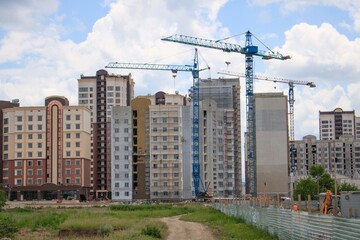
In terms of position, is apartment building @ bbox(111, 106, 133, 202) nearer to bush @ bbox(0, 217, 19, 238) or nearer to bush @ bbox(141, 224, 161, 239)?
bush @ bbox(0, 217, 19, 238)

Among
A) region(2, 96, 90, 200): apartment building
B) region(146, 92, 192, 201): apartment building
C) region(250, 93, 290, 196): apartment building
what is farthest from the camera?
region(250, 93, 290, 196): apartment building

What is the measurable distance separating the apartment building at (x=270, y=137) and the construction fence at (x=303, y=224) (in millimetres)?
116210

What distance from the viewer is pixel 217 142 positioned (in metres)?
144

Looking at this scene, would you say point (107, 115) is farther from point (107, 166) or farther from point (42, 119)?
point (42, 119)

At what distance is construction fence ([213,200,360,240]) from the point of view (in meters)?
18.0

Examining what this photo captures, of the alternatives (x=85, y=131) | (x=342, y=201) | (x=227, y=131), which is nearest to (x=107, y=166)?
(x=85, y=131)

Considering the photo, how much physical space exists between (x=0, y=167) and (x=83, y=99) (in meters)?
36.6

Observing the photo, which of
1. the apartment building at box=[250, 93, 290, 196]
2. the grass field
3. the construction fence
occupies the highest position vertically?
the apartment building at box=[250, 93, 290, 196]

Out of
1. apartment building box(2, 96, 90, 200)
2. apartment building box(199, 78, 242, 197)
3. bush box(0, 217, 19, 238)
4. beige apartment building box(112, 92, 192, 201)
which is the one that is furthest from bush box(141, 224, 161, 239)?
apartment building box(199, 78, 242, 197)

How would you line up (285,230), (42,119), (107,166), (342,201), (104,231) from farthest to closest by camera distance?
(107,166) < (42,119) < (104,231) < (342,201) < (285,230)

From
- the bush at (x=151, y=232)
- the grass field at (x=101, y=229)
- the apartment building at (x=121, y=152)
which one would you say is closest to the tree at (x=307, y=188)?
the apartment building at (x=121, y=152)

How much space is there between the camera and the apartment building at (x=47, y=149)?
5162 inches

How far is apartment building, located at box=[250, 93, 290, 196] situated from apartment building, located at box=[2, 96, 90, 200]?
4308 cm

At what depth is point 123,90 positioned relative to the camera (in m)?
171
